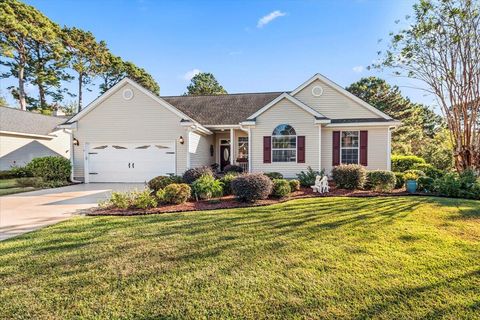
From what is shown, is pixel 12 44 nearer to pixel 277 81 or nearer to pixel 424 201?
pixel 277 81

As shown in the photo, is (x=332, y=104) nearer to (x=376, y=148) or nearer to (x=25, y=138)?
(x=376, y=148)

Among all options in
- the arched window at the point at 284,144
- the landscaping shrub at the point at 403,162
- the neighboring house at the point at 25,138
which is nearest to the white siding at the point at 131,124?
the arched window at the point at 284,144

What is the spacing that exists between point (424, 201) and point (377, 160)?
18.4ft

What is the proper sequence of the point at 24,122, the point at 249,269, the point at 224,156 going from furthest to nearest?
1. the point at 24,122
2. the point at 224,156
3. the point at 249,269

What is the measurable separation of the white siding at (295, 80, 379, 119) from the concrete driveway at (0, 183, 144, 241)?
1163 cm

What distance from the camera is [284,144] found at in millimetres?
12844

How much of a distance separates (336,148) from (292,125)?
9.28 ft

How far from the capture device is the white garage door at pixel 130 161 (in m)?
13.5

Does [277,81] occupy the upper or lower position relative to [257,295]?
upper

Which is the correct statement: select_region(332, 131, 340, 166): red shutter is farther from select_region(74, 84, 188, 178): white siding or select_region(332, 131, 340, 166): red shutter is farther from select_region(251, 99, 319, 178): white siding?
select_region(74, 84, 188, 178): white siding

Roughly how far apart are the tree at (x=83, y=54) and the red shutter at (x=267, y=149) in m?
32.4

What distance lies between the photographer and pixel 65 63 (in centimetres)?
3166

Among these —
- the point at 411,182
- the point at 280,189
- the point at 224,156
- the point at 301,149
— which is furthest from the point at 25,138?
the point at 411,182

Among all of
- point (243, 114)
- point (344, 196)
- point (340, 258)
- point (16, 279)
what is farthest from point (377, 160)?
point (16, 279)
